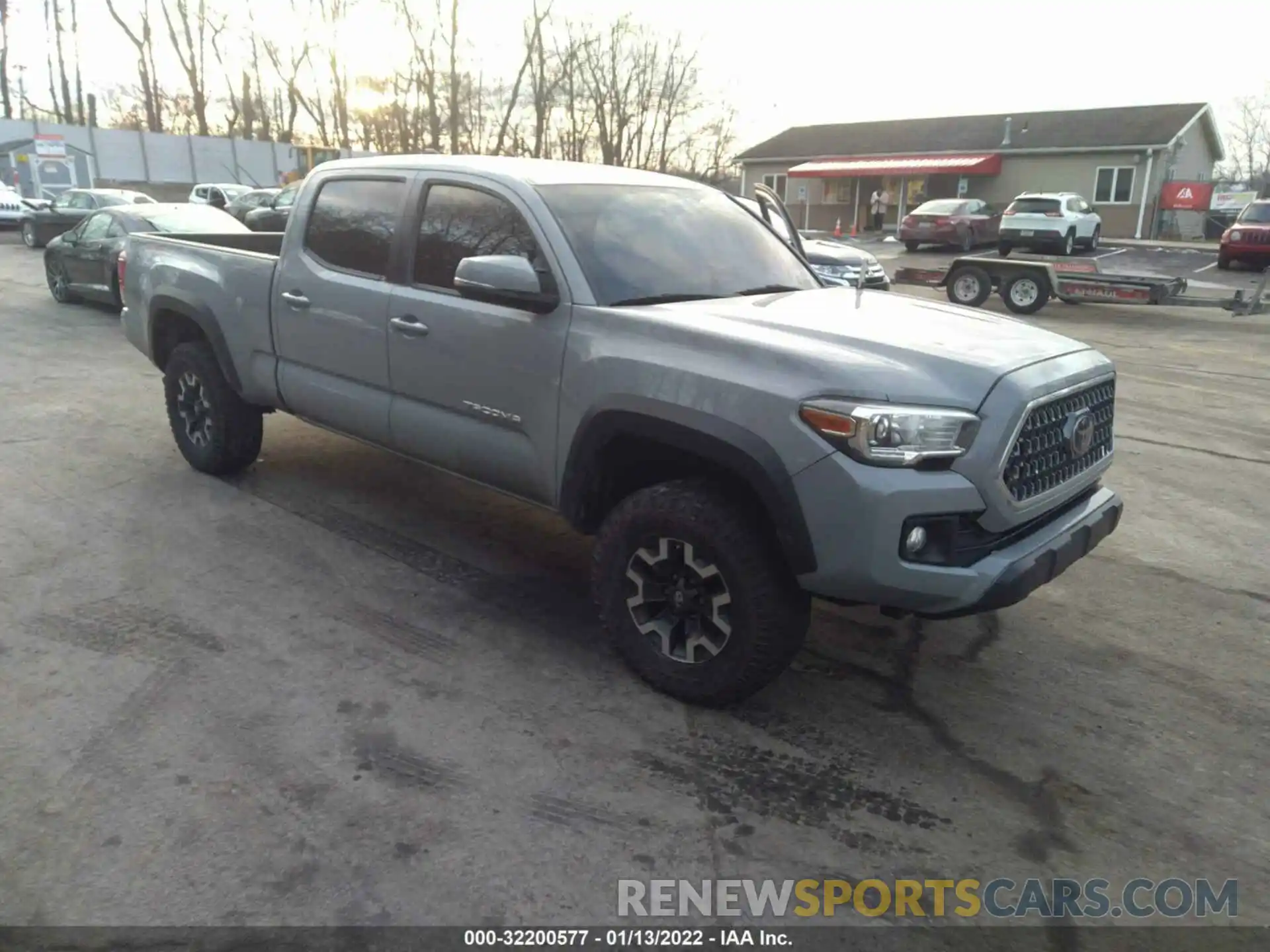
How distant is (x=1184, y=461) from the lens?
7312 mm

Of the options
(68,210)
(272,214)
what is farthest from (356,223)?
(68,210)

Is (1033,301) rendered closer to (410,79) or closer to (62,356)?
(62,356)

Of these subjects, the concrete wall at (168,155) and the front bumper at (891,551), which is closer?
the front bumper at (891,551)

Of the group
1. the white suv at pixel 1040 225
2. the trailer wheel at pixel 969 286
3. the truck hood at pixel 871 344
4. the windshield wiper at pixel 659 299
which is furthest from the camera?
the white suv at pixel 1040 225

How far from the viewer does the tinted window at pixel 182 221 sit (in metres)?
12.6

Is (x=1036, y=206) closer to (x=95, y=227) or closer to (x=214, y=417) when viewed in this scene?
(x=95, y=227)

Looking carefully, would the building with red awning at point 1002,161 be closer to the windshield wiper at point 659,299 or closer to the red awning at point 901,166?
the red awning at point 901,166

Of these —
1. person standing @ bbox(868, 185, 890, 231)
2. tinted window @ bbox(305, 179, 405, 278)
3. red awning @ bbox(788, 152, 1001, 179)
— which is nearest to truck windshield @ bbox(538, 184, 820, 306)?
tinted window @ bbox(305, 179, 405, 278)

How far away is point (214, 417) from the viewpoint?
5.93 m

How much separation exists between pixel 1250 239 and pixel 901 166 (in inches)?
733

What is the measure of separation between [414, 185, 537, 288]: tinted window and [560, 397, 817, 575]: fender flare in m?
0.88

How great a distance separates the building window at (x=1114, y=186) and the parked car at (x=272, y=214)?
3173 cm

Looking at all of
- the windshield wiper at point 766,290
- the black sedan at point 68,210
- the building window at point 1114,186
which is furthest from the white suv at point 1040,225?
the windshield wiper at point 766,290

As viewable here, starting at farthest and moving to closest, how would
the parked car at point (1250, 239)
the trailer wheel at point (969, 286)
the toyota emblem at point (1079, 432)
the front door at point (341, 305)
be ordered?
the parked car at point (1250, 239), the trailer wheel at point (969, 286), the front door at point (341, 305), the toyota emblem at point (1079, 432)
